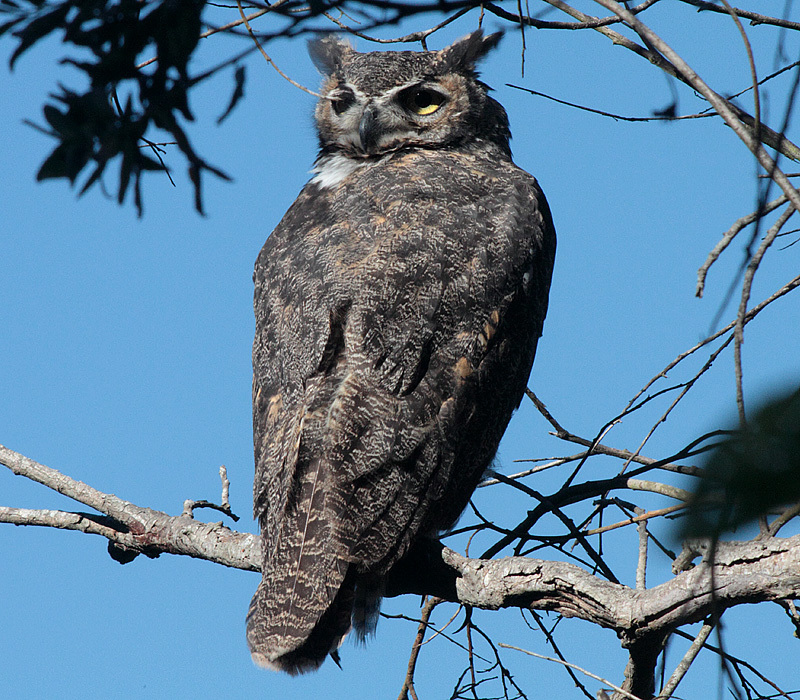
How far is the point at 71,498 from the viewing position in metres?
3.22

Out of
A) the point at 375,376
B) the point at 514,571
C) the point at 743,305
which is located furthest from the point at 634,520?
the point at 743,305

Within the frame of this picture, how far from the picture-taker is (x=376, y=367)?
2.89m

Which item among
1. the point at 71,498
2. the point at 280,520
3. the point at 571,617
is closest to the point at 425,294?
the point at 280,520

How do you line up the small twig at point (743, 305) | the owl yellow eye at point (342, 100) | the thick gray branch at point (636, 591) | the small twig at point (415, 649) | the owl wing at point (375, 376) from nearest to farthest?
the small twig at point (743, 305) < the thick gray branch at point (636, 591) < the owl wing at point (375, 376) < the small twig at point (415, 649) < the owl yellow eye at point (342, 100)

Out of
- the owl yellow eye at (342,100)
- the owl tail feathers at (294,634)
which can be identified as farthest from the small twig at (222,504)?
the owl yellow eye at (342,100)

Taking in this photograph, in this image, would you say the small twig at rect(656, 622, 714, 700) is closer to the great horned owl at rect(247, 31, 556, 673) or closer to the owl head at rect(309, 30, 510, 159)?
the great horned owl at rect(247, 31, 556, 673)

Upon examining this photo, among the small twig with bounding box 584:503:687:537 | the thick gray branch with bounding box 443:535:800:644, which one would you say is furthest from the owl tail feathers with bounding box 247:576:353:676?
the small twig with bounding box 584:503:687:537

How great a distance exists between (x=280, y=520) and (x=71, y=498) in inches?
37.3

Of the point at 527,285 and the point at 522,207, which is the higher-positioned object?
the point at 522,207

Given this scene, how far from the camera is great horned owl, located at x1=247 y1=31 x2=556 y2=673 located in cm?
275

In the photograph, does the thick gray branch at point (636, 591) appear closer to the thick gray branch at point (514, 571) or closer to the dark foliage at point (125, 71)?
the thick gray branch at point (514, 571)

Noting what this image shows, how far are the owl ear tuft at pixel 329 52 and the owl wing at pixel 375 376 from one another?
4.72ft

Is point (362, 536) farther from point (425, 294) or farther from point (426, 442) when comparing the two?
point (425, 294)

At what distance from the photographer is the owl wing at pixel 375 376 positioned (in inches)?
108
